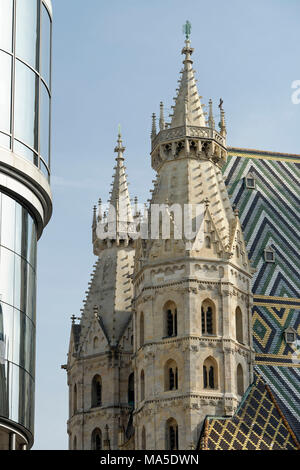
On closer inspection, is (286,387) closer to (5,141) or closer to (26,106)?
(26,106)

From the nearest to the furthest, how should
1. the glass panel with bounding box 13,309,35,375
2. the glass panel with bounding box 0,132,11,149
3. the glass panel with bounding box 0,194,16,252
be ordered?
the glass panel with bounding box 13,309,35,375 < the glass panel with bounding box 0,194,16,252 < the glass panel with bounding box 0,132,11,149

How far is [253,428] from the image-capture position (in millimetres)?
49500

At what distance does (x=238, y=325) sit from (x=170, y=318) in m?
2.57

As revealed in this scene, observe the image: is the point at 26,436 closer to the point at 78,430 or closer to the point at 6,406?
the point at 6,406

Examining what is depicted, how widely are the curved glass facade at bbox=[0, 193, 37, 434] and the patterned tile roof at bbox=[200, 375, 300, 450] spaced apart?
13.6m

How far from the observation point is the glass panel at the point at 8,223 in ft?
115

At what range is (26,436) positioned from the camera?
3556cm

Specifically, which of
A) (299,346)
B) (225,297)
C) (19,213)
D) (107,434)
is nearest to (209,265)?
(225,297)

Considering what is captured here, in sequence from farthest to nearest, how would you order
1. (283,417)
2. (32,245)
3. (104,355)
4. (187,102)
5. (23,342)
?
(104,355) → (187,102) → (283,417) → (32,245) → (23,342)

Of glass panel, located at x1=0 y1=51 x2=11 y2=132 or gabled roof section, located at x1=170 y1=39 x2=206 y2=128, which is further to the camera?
gabled roof section, located at x1=170 y1=39 x2=206 y2=128

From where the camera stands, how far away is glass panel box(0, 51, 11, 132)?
117ft

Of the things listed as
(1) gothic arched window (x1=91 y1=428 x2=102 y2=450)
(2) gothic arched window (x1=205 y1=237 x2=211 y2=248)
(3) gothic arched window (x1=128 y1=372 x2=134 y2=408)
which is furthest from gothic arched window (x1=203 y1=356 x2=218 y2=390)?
(1) gothic arched window (x1=91 y1=428 x2=102 y2=450)

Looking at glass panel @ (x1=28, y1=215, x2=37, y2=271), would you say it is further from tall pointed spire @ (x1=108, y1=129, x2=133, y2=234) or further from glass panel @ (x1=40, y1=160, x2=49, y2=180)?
tall pointed spire @ (x1=108, y1=129, x2=133, y2=234)

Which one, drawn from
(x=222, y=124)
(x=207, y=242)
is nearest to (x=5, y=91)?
(x=207, y=242)
